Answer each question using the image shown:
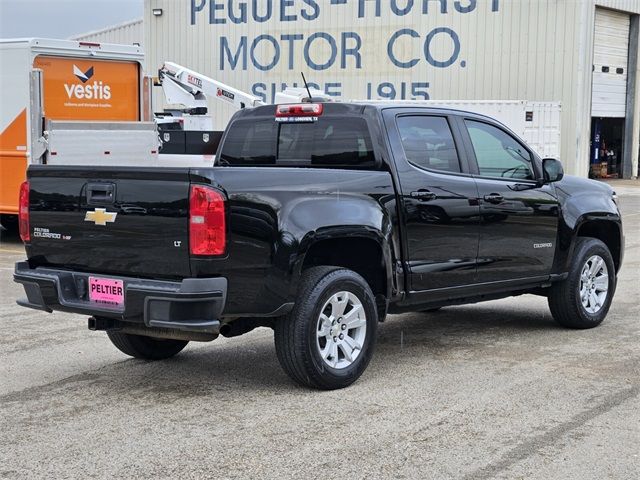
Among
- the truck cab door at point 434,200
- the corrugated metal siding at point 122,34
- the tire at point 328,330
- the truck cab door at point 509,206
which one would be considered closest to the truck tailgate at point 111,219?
the tire at point 328,330

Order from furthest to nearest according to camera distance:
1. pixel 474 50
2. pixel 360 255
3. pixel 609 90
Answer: pixel 609 90 < pixel 474 50 < pixel 360 255

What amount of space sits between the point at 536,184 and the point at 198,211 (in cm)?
337

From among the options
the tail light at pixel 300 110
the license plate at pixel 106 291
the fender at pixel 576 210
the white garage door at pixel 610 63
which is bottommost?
the license plate at pixel 106 291

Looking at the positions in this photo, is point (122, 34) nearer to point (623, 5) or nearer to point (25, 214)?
point (623, 5)

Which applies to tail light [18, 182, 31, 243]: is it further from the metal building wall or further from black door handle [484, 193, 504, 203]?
the metal building wall

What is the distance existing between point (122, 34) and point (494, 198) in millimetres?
34665

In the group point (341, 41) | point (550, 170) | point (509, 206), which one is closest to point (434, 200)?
point (509, 206)

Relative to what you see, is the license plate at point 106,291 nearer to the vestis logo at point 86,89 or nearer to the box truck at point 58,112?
the box truck at point 58,112

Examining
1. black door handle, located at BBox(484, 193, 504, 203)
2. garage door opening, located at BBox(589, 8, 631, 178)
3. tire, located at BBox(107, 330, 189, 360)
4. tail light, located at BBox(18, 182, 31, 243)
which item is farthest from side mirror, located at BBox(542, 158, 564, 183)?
garage door opening, located at BBox(589, 8, 631, 178)

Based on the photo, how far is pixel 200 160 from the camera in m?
19.4

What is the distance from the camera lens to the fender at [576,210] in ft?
27.3

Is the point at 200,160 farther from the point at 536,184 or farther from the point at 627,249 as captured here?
the point at 536,184

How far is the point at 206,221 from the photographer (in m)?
5.77

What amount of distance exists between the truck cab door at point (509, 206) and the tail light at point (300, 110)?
109 centimetres
